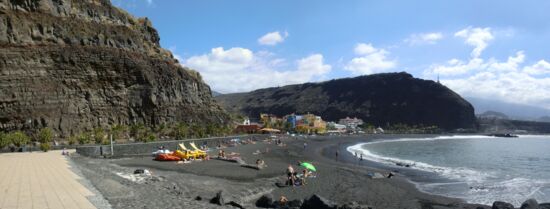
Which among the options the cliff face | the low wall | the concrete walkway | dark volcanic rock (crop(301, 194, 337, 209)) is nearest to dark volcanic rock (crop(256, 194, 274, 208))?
dark volcanic rock (crop(301, 194, 337, 209))

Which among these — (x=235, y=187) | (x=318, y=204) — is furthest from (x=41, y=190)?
(x=235, y=187)

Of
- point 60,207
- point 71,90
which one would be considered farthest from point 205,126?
point 60,207

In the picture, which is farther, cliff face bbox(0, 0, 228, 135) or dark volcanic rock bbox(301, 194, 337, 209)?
cliff face bbox(0, 0, 228, 135)

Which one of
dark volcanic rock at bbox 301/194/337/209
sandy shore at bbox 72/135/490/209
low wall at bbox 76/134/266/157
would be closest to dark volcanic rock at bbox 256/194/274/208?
sandy shore at bbox 72/135/490/209

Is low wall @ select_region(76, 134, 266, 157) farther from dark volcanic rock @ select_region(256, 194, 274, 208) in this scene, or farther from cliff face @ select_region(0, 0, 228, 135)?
dark volcanic rock @ select_region(256, 194, 274, 208)

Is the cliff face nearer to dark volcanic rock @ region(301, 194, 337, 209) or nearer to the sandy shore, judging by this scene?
the sandy shore

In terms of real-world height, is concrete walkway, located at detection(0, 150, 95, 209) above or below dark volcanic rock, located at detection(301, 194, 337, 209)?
above

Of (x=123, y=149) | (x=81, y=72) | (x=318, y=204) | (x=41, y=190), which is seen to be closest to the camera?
(x=41, y=190)

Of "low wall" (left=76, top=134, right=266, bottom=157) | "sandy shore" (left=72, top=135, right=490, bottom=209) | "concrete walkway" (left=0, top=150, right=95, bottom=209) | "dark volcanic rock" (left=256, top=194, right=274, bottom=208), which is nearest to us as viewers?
"concrete walkway" (left=0, top=150, right=95, bottom=209)

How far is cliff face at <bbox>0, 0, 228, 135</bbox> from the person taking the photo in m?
54.0

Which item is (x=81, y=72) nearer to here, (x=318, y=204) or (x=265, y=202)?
(x=265, y=202)

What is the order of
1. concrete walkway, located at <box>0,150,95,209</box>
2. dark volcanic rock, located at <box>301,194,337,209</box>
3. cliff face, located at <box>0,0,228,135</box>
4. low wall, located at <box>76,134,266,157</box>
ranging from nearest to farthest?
1. concrete walkway, located at <box>0,150,95,209</box>
2. dark volcanic rock, located at <box>301,194,337,209</box>
3. low wall, located at <box>76,134,266,157</box>
4. cliff face, located at <box>0,0,228,135</box>

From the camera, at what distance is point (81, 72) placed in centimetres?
6128

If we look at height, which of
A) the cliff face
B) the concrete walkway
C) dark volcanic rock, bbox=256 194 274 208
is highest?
the cliff face
